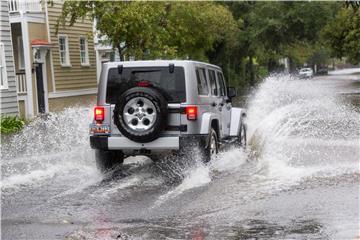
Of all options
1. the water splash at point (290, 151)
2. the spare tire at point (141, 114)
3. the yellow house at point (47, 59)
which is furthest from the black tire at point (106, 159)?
the yellow house at point (47, 59)

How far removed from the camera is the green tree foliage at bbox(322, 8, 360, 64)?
38.2m

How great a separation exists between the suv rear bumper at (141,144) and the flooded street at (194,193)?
0.41m

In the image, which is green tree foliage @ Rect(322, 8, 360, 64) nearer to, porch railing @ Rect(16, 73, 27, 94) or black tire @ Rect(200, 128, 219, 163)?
porch railing @ Rect(16, 73, 27, 94)

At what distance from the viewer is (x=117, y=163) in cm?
1122

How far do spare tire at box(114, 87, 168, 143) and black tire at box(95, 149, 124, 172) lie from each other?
Result: 931mm

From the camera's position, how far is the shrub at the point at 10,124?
18480 mm

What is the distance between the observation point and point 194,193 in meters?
8.68

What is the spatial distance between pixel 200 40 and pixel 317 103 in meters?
10.3

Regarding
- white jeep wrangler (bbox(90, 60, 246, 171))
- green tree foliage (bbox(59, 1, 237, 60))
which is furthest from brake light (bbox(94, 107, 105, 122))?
green tree foliage (bbox(59, 1, 237, 60))

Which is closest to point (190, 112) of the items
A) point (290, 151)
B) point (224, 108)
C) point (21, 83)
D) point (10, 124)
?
point (224, 108)

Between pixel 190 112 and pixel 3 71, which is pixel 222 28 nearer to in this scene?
pixel 3 71

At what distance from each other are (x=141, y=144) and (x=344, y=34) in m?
33.7

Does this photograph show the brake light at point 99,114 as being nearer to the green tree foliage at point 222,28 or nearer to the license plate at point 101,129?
the license plate at point 101,129

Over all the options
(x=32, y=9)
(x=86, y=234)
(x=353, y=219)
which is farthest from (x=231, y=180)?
(x=32, y=9)
